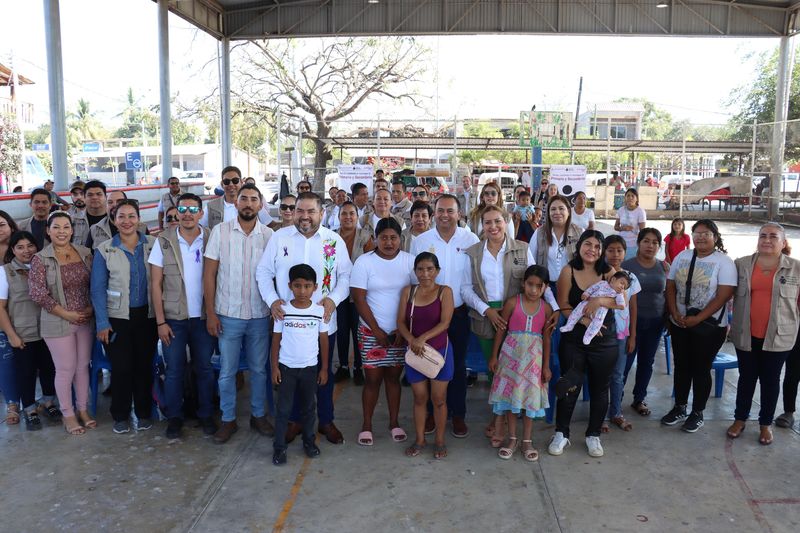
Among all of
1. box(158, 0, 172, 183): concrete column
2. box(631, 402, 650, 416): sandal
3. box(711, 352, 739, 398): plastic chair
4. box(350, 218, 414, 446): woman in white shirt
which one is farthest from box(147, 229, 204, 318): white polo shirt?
box(158, 0, 172, 183): concrete column

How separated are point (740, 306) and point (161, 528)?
407 centimetres

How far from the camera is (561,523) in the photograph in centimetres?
347

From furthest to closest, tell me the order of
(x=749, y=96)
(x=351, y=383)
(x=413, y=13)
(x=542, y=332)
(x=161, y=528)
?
(x=749, y=96) → (x=413, y=13) → (x=351, y=383) → (x=542, y=332) → (x=161, y=528)

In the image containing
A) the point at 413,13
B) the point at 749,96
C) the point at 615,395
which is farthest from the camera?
the point at 749,96

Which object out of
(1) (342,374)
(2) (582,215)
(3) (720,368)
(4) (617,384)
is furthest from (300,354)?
(2) (582,215)

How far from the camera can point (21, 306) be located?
4.68 m

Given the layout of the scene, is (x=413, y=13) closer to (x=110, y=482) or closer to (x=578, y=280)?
(x=578, y=280)

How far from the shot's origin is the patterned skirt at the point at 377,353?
14.3 ft

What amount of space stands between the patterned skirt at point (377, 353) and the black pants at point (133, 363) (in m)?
1.63

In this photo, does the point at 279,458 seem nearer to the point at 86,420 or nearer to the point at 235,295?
the point at 235,295

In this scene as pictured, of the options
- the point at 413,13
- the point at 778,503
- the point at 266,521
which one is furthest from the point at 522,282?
the point at 413,13

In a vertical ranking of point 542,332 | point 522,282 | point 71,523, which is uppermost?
point 522,282

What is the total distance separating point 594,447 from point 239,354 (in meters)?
2.57

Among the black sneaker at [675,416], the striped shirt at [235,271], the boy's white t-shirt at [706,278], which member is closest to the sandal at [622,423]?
the black sneaker at [675,416]
